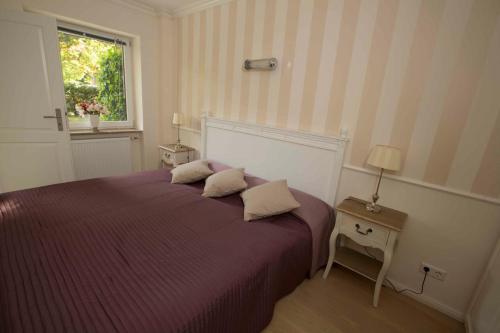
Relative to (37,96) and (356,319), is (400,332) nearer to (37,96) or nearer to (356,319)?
(356,319)

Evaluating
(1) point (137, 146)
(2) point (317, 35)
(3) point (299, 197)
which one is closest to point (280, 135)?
(3) point (299, 197)

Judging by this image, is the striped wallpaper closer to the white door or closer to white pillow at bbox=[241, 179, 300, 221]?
white pillow at bbox=[241, 179, 300, 221]

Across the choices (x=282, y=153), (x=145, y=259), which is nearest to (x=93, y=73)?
(x=282, y=153)

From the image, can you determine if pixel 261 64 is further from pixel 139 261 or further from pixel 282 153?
pixel 139 261

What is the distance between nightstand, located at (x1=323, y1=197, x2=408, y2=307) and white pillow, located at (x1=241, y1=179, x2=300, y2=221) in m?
0.40

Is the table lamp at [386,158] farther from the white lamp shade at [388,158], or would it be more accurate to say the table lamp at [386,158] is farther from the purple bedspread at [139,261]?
the purple bedspread at [139,261]

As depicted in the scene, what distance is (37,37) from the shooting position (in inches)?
92.5

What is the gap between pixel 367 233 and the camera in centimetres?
170

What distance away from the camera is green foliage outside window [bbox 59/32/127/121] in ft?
9.35

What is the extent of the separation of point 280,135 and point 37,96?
2612mm

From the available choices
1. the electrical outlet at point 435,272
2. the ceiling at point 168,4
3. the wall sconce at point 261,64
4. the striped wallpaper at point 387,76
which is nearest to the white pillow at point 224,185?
the striped wallpaper at point 387,76

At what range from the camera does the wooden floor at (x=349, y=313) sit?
153cm

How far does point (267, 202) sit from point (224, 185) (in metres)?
0.49

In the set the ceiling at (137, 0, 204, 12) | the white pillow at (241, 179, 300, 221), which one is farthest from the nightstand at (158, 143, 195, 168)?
the ceiling at (137, 0, 204, 12)
